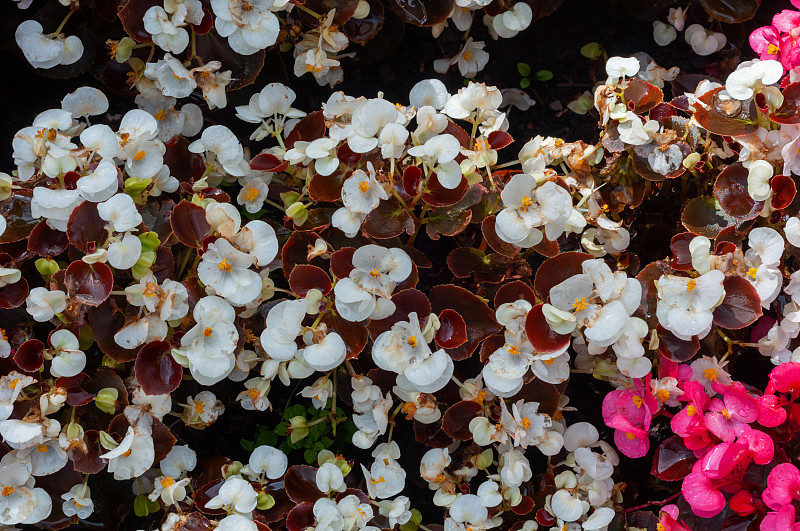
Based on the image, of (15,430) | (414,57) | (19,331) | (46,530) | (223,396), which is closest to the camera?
(15,430)

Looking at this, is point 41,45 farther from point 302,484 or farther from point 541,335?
point 541,335

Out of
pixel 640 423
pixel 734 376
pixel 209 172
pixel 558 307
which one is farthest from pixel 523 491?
pixel 209 172

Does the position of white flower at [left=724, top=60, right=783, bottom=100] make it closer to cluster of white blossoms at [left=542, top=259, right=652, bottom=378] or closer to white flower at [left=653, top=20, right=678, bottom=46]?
cluster of white blossoms at [left=542, top=259, right=652, bottom=378]

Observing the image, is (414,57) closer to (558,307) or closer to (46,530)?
(558,307)

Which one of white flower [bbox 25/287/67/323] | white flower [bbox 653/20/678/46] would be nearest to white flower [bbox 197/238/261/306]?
white flower [bbox 25/287/67/323]

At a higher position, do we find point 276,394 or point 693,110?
point 693,110

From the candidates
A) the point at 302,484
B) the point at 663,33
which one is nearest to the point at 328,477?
the point at 302,484

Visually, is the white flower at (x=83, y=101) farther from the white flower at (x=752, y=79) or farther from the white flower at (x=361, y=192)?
the white flower at (x=752, y=79)
